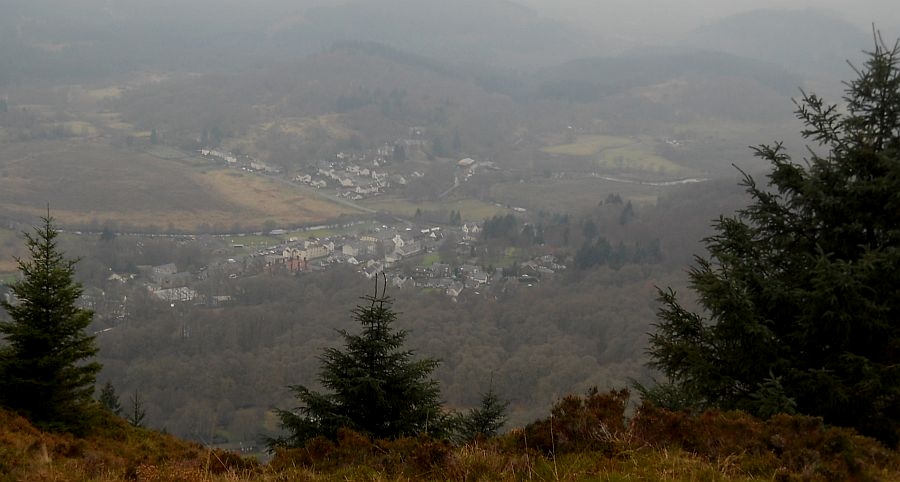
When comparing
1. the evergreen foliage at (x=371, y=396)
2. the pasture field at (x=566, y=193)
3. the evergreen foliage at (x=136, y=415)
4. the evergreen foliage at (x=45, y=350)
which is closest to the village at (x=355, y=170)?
the pasture field at (x=566, y=193)

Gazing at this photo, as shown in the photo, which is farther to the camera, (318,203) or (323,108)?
(323,108)

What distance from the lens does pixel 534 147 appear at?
14688 centimetres

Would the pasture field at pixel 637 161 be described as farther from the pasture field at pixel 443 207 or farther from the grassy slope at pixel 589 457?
the grassy slope at pixel 589 457

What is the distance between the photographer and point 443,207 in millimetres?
102625

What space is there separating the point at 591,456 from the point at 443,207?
97.8 m

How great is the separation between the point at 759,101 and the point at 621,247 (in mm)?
139408

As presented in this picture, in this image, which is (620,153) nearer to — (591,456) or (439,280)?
(439,280)

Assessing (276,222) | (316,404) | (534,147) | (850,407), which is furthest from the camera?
(534,147)

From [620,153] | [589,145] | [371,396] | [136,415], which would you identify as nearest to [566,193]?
[620,153]

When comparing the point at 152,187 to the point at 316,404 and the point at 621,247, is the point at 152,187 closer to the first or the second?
the point at 621,247

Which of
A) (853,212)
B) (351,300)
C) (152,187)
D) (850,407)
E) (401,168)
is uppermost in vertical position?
(401,168)

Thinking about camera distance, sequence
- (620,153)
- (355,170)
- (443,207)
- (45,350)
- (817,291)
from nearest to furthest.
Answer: (817,291), (45,350), (443,207), (355,170), (620,153)

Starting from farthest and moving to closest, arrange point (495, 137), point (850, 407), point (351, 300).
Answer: point (495, 137) < point (351, 300) < point (850, 407)

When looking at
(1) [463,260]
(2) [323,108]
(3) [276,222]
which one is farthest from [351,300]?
(2) [323,108]
